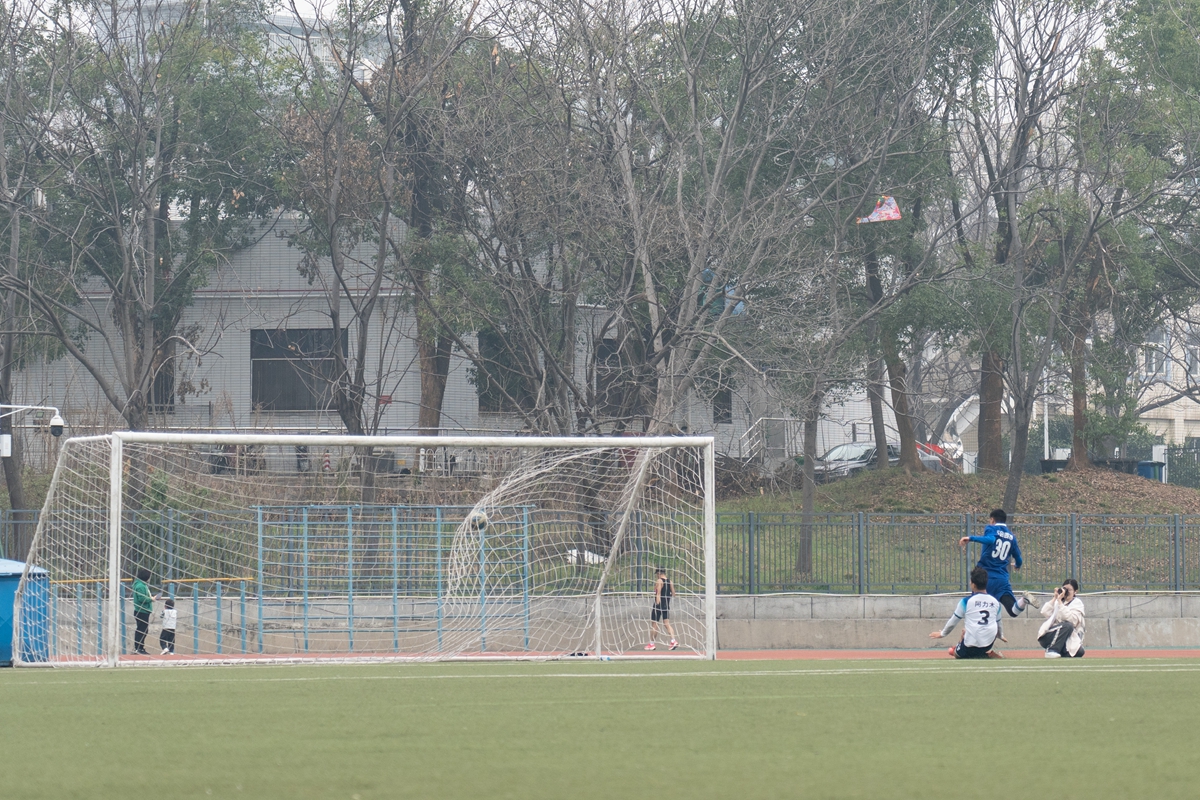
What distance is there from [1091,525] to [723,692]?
18.1 m

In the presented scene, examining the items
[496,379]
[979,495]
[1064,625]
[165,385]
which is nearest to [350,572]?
[1064,625]

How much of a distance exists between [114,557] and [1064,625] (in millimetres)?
11381

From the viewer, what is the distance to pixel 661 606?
1836cm

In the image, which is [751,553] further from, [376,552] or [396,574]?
[396,574]

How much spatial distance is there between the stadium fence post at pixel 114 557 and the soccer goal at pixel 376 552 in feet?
3.80

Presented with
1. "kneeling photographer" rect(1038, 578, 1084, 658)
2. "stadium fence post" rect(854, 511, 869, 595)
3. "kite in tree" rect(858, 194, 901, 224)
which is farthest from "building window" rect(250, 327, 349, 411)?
"kneeling photographer" rect(1038, 578, 1084, 658)

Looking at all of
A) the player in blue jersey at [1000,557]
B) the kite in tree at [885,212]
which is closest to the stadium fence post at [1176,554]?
the kite in tree at [885,212]

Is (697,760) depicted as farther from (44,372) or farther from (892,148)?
(44,372)

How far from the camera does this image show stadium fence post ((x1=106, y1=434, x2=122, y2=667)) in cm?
1323

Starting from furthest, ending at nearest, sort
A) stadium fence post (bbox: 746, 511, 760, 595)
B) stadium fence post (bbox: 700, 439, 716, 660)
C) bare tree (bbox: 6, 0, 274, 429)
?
bare tree (bbox: 6, 0, 274, 429)
stadium fence post (bbox: 746, 511, 760, 595)
stadium fence post (bbox: 700, 439, 716, 660)

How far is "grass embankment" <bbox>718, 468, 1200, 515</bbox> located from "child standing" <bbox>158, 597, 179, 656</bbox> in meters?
13.8

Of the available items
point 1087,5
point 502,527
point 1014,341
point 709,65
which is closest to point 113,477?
point 502,527

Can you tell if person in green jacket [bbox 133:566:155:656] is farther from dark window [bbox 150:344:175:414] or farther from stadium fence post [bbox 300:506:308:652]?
dark window [bbox 150:344:175:414]

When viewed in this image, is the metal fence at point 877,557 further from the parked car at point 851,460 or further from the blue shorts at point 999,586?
the parked car at point 851,460
